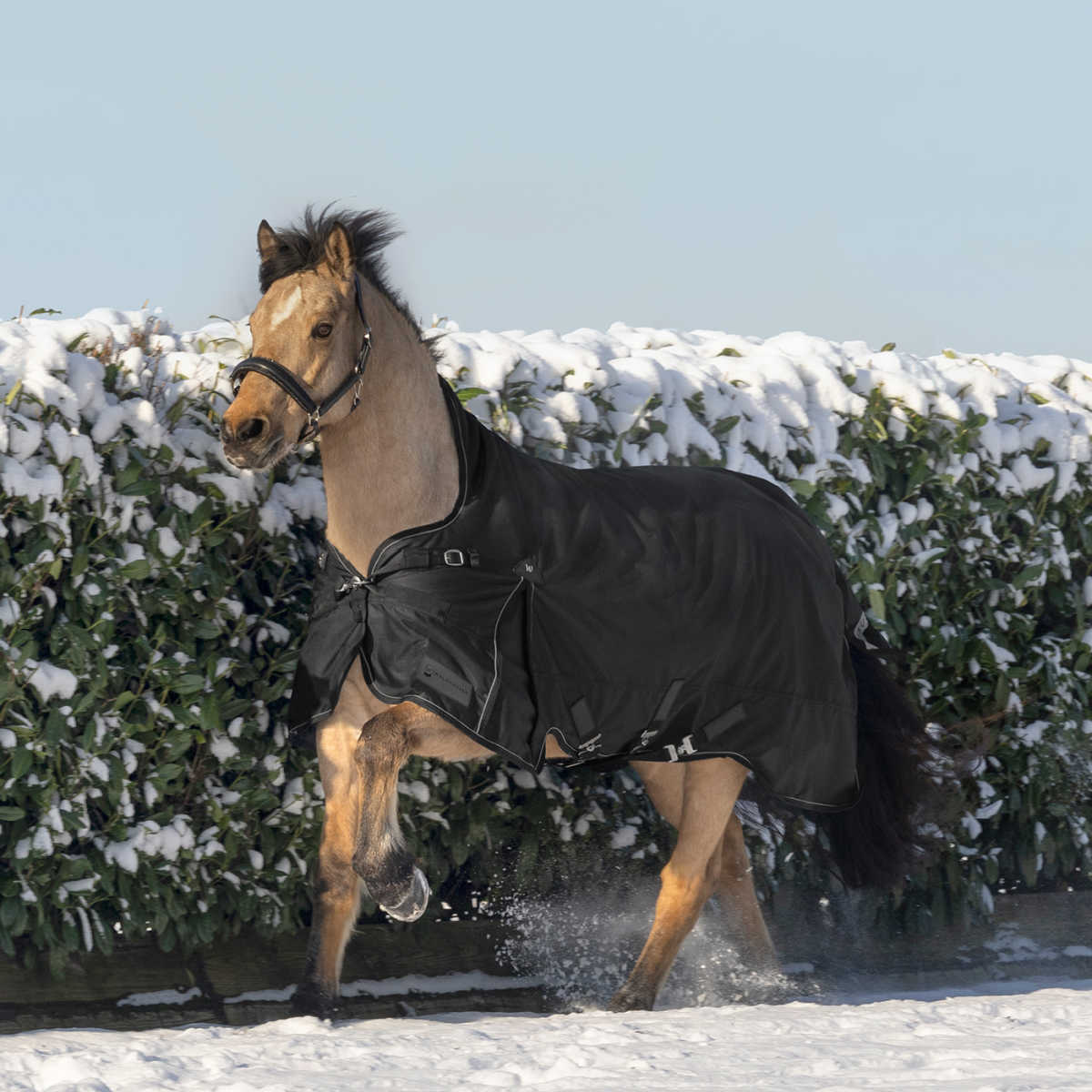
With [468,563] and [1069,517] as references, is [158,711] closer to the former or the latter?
[468,563]

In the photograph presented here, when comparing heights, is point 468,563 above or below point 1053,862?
above

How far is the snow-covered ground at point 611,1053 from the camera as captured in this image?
331 centimetres

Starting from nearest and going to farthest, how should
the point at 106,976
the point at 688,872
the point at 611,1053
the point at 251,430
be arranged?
the point at 611,1053 < the point at 251,430 < the point at 106,976 < the point at 688,872

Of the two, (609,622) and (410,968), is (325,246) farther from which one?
(410,968)

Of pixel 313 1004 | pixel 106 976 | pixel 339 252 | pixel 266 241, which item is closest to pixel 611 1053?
pixel 313 1004

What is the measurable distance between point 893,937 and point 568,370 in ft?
8.90

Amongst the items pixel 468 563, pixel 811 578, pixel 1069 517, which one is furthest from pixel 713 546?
pixel 1069 517

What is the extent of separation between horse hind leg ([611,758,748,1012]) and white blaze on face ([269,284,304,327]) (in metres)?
2.02

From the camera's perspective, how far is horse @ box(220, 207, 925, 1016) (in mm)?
4172

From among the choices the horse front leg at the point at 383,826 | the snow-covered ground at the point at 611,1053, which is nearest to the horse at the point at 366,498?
the horse front leg at the point at 383,826

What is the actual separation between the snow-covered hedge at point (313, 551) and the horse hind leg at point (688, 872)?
0.49m

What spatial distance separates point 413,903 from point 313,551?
135 centimetres

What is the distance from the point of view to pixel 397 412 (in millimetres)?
4367

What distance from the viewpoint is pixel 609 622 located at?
461 centimetres
